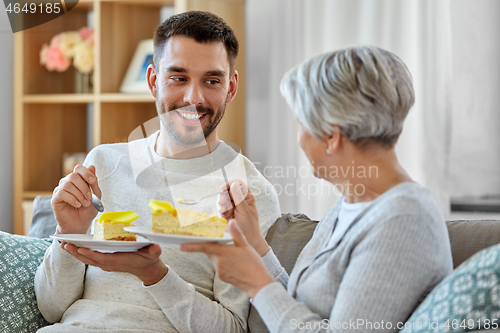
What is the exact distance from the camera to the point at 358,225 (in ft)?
3.10

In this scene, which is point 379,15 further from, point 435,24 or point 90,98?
point 90,98

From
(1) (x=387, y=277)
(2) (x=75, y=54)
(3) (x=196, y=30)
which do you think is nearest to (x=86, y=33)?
(2) (x=75, y=54)

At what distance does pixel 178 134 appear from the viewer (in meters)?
1.34

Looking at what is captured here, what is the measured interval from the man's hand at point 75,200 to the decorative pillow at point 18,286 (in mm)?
208

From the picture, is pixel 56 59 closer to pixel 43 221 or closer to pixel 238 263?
pixel 43 221

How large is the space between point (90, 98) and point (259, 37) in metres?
1.03

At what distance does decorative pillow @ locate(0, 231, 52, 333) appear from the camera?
1295 millimetres

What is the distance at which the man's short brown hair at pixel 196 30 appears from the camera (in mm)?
1485

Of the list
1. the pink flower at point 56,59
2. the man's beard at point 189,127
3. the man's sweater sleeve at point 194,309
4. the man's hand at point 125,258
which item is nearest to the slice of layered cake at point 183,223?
the man's hand at point 125,258

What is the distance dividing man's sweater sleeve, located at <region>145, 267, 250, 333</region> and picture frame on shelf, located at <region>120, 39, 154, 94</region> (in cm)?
173

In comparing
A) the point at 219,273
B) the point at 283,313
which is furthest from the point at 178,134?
the point at 283,313

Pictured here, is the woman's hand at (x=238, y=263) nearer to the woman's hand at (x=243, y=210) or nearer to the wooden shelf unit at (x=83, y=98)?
the woman's hand at (x=243, y=210)

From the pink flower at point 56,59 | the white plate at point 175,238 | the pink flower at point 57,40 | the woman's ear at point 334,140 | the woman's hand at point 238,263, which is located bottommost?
the woman's hand at point 238,263

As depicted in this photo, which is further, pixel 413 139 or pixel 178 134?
pixel 413 139
